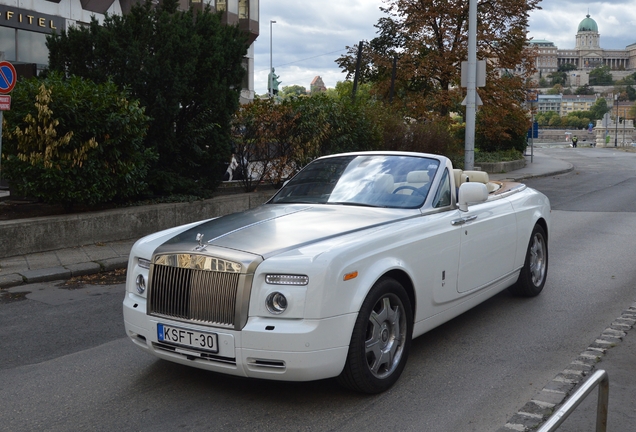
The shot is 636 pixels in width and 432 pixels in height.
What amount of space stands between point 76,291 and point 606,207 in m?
12.6

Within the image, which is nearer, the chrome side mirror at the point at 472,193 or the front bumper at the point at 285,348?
the front bumper at the point at 285,348

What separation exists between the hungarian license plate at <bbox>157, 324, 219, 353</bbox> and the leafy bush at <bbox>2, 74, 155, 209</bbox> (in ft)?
22.0

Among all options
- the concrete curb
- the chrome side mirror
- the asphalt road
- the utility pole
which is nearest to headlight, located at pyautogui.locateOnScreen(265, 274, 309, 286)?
the asphalt road

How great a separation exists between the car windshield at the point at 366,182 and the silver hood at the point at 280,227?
18cm

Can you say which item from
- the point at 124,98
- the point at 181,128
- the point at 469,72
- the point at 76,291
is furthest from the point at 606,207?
the point at 76,291

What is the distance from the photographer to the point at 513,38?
27.7 m

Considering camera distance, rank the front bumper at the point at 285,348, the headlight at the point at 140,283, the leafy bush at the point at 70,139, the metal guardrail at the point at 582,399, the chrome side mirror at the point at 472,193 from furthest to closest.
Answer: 1. the leafy bush at the point at 70,139
2. the chrome side mirror at the point at 472,193
3. the headlight at the point at 140,283
4. the front bumper at the point at 285,348
5. the metal guardrail at the point at 582,399

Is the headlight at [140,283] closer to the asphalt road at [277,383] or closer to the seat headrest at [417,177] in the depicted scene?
the asphalt road at [277,383]

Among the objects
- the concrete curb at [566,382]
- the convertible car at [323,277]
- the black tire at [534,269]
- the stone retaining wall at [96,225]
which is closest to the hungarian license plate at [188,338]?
the convertible car at [323,277]

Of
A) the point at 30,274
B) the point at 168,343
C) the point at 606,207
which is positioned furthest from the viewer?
the point at 606,207

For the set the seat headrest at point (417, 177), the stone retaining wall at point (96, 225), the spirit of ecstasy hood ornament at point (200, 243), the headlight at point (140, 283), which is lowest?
the stone retaining wall at point (96, 225)

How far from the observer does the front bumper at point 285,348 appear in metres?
4.25

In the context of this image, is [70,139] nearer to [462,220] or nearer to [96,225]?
[96,225]

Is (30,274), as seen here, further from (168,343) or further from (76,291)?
(168,343)
